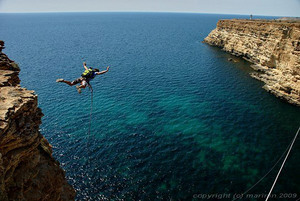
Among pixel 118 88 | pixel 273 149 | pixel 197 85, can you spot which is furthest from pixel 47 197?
pixel 197 85

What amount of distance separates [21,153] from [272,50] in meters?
67.9

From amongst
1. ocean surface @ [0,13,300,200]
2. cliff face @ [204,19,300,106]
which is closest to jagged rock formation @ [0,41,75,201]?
ocean surface @ [0,13,300,200]

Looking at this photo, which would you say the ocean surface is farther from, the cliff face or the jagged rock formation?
the jagged rock formation

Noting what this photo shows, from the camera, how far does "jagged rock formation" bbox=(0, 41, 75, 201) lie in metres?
13.0

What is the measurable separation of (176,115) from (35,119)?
30.2 metres

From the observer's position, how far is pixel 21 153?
46.6ft

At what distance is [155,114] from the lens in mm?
42750

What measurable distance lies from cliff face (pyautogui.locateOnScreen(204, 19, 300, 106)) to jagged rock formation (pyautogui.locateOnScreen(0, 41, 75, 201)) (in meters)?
50.9

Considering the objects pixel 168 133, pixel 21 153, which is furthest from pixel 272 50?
pixel 21 153

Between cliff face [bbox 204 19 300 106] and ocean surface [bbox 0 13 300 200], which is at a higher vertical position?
cliff face [bbox 204 19 300 106]

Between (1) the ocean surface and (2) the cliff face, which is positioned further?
(2) the cliff face

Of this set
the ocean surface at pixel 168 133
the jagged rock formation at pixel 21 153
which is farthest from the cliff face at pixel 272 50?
the jagged rock formation at pixel 21 153

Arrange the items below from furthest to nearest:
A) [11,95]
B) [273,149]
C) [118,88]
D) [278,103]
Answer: [118,88]
[278,103]
[273,149]
[11,95]

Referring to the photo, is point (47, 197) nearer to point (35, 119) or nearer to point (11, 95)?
point (35, 119)
